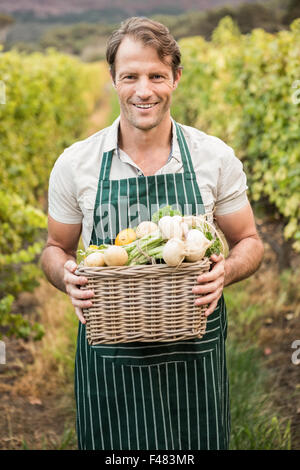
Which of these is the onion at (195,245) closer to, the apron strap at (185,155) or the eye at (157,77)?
the apron strap at (185,155)

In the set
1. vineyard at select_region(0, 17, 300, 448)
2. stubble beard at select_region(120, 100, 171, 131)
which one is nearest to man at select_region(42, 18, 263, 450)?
stubble beard at select_region(120, 100, 171, 131)

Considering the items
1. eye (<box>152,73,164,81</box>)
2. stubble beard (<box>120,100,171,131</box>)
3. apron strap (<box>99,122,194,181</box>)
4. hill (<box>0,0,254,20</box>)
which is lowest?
apron strap (<box>99,122,194,181</box>)

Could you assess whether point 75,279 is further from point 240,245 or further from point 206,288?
point 240,245

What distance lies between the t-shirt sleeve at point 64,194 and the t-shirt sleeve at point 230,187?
53cm

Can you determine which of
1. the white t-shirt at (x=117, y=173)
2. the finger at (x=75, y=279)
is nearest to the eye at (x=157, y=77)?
the white t-shirt at (x=117, y=173)

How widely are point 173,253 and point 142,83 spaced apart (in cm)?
64

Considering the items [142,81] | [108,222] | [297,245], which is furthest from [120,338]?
[297,245]

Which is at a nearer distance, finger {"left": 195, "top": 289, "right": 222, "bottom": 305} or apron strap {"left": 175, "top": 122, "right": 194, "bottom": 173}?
finger {"left": 195, "top": 289, "right": 222, "bottom": 305}

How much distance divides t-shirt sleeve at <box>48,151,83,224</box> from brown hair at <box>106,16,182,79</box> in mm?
393

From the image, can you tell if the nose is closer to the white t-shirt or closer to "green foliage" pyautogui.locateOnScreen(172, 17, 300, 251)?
the white t-shirt

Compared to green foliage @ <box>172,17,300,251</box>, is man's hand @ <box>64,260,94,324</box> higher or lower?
lower

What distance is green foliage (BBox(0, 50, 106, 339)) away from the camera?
3.63 meters

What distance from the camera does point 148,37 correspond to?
1822mm

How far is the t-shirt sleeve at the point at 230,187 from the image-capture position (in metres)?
1.99
